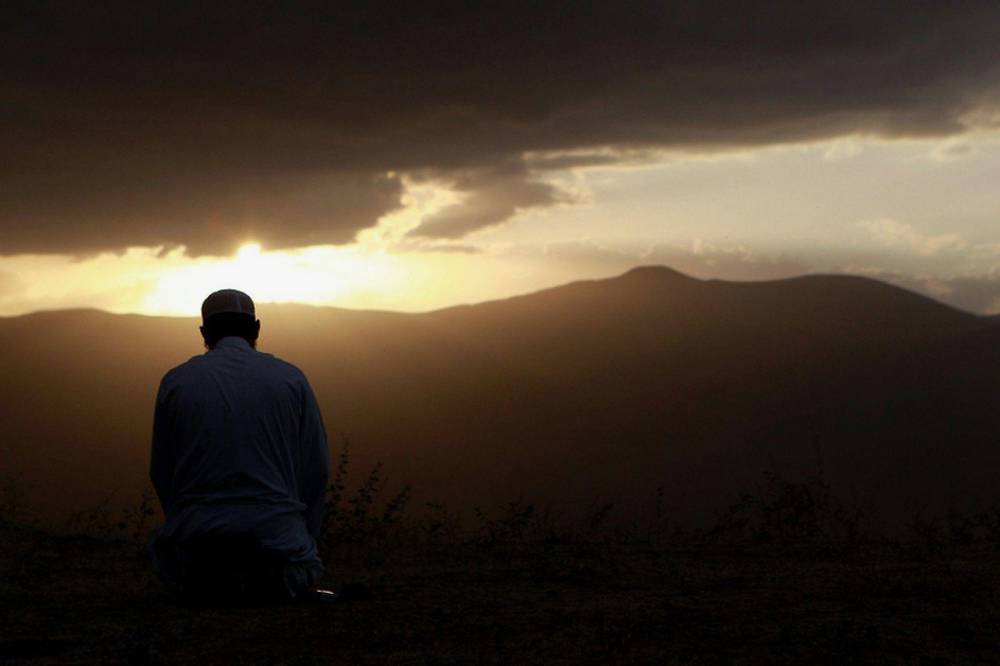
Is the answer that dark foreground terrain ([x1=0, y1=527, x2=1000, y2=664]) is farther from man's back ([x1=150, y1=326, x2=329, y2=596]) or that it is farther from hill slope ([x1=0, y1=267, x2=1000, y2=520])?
hill slope ([x1=0, y1=267, x2=1000, y2=520])

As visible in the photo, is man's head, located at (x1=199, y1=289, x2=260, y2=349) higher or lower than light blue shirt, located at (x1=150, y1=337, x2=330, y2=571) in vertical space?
higher

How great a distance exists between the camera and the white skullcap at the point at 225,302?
5.87m

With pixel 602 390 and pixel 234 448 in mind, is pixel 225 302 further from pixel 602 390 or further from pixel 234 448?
pixel 602 390

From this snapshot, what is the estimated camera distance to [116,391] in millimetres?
30203

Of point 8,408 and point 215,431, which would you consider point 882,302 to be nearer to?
point 8,408

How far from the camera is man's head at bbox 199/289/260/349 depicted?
587cm

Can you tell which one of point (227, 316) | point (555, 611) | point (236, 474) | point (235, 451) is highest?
point (227, 316)

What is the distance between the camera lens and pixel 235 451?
545 cm

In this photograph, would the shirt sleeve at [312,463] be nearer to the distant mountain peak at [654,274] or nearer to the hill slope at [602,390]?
the hill slope at [602,390]

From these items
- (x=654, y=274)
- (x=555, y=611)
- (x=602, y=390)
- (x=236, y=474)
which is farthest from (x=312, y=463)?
(x=654, y=274)

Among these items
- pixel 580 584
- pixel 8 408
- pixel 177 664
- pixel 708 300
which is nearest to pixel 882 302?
pixel 708 300

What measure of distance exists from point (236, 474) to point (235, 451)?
108 mm

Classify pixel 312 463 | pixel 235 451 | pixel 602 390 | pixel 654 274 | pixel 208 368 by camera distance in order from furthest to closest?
pixel 654 274 → pixel 602 390 → pixel 312 463 → pixel 208 368 → pixel 235 451

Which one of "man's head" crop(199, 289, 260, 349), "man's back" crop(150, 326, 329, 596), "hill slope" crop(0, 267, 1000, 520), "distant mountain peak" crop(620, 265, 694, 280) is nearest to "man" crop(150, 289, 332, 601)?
"man's back" crop(150, 326, 329, 596)
